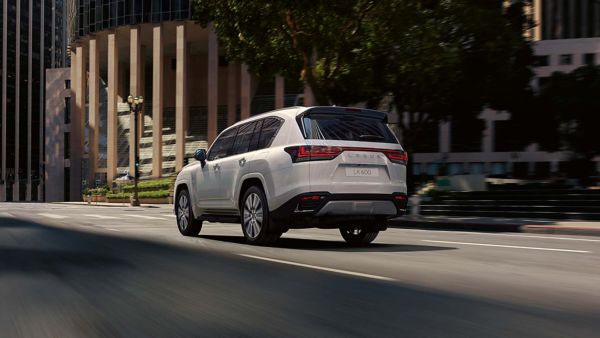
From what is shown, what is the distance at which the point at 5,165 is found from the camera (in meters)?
119

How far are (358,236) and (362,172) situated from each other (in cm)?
193

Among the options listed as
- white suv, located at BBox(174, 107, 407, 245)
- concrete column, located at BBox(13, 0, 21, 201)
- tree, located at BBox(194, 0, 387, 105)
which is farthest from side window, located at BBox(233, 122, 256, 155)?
concrete column, located at BBox(13, 0, 21, 201)

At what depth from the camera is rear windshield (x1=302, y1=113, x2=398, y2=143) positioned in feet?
30.6

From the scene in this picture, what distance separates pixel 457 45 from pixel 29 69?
386 ft

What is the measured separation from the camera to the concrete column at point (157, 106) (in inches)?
Result: 2399

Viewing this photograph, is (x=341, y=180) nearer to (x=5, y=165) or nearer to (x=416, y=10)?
(x=416, y=10)

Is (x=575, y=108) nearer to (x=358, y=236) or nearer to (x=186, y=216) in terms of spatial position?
(x=358, y=236)

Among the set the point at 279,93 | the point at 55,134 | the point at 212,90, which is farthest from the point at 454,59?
the point at 55,134

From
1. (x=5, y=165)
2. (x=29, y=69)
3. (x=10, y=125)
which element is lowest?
(x=5, y=165)

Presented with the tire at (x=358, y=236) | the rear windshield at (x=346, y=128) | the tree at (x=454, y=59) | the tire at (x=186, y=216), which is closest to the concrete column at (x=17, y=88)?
the tree at (x=454, y=59)

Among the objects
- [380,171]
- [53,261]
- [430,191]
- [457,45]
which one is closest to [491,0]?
[457,45]

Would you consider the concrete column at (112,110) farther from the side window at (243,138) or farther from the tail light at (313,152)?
the tail light at (313,152)

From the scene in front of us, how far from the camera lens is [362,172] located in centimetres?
932

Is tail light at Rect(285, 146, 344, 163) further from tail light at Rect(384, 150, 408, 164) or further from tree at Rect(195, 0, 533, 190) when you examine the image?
tree at Rect(195, 0, 533, 190)
